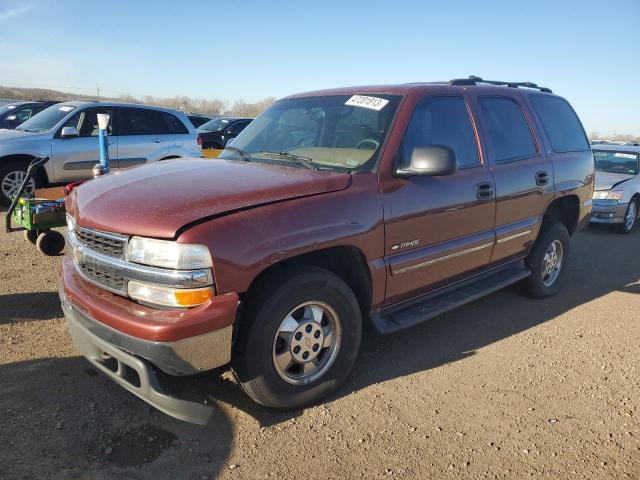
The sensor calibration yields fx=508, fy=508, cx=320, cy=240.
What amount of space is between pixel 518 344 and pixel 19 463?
357cm

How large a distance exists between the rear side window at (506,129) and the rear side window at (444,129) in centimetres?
28

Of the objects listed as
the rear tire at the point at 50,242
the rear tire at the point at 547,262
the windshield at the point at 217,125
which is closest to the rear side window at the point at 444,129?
the rear tire at the point at 547,262

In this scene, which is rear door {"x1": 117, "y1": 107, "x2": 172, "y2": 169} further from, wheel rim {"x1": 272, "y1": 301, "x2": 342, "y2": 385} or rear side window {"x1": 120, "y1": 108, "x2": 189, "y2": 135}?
wheel rim {"x1": 272, "y1": 301, "x2": 342, "y2": 385}

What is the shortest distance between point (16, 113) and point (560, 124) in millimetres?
14671

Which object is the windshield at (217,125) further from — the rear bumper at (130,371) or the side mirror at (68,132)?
the rear bumper at (130,371)

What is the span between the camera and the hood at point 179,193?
262cm

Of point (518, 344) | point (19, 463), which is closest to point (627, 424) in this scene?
point (518, 344)

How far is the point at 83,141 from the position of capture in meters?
8.64

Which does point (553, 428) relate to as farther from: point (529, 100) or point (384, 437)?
point (529, 100)

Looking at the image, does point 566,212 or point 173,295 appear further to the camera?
point 566,212

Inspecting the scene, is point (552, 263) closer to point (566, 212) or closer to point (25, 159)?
point (566, 212)

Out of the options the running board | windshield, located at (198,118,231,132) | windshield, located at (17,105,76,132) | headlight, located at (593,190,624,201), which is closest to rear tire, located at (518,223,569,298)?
the running board

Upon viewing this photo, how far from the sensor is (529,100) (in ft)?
16.4

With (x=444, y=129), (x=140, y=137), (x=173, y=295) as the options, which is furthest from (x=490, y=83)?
(x=140, y=137)
